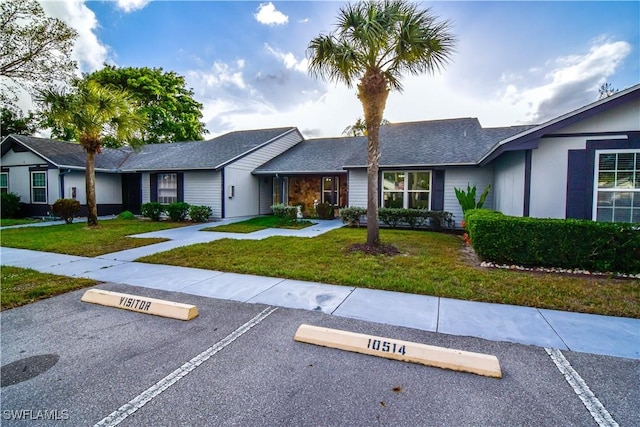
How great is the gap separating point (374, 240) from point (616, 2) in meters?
9.81

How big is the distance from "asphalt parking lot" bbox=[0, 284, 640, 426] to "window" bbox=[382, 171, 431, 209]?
34.1ft

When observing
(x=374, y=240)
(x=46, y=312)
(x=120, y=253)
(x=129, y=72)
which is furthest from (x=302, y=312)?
(x=129, y=72)

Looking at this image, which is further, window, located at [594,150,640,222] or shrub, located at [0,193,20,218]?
shrub, located at [0,193,20,218]

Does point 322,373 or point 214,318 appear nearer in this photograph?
point 322,373

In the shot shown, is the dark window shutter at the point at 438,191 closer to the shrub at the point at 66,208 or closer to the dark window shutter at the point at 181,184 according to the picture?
the dark window shutter at the point at 181,184

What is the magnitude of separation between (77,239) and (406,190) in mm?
12409

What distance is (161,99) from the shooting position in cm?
3105

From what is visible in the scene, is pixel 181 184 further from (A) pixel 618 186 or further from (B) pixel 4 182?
(A) pixel 618 186

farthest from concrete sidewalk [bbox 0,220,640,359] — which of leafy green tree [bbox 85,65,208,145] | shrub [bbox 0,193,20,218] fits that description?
leafy green tree [bbox 85,65,208,145]

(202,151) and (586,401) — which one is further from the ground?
(202,151)

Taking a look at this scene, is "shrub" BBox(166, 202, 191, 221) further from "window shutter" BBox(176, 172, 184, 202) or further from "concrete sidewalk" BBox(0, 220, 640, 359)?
"concrete sidewalk" BBox(0, 220, 640, 359)

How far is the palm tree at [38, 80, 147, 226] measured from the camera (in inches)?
467

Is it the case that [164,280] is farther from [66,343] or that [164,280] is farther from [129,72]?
[129,72]

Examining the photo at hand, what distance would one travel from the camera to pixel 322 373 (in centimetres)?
287
